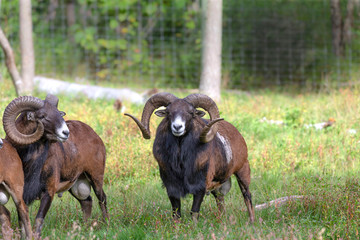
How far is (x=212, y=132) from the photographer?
6559 mm

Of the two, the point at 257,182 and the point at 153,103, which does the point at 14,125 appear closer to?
the point at 153,103

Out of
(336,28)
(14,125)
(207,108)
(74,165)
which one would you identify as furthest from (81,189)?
(336,28)

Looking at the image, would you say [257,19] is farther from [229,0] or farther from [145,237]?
[145,237]

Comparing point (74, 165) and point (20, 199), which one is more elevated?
point (74, 165)

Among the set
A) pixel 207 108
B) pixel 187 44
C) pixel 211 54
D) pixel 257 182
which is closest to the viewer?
pixel 207 108

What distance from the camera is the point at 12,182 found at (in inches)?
221

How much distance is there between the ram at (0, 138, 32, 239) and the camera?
5.57 metres

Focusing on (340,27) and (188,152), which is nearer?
(188,152)

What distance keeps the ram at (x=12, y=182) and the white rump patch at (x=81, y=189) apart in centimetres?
118

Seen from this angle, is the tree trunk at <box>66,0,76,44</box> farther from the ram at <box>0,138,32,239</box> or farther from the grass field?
the ram at <box>0,138,32,239</box>

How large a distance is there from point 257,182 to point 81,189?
2.74m

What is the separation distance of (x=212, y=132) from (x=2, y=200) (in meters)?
2.44

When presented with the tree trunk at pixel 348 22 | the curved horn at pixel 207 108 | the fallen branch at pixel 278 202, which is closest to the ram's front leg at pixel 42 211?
the curved horn at pixel 207 108

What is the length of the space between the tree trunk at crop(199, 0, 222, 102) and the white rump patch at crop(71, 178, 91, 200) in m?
6.69
